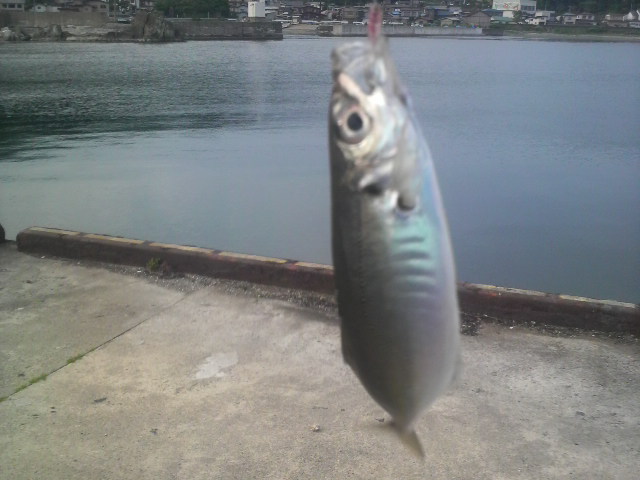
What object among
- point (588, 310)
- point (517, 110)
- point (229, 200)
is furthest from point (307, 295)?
point (517, 110)

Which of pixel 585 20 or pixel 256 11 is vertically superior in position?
pixel 256 11

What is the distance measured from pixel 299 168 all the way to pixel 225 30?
202 feet

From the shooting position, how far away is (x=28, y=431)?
3.67 metres

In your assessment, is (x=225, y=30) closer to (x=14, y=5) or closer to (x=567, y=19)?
(x=14, y=5)

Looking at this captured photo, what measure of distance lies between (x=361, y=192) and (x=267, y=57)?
47.0 meters

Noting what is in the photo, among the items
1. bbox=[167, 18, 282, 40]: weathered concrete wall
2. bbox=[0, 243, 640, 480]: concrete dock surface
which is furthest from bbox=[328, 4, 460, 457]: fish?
bbox=[167, 18, 282, 40]: weathered concrete wall

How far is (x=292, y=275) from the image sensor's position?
5.34 meters

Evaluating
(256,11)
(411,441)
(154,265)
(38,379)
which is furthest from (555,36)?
(411,441)

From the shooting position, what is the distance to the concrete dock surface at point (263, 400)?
3373 mm

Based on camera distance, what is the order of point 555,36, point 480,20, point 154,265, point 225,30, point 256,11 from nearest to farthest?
point 154,265 → point 480,20 → point 555,36 → point 256,11 → point 225,30

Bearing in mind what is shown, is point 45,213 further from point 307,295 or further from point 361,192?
point 361,192

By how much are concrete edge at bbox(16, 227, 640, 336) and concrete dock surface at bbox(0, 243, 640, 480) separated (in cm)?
13

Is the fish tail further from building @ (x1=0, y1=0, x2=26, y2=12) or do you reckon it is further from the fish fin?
building @ (x1=0, y1=0, x2=26, y2=12)

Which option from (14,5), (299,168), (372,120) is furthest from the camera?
(14,5)
